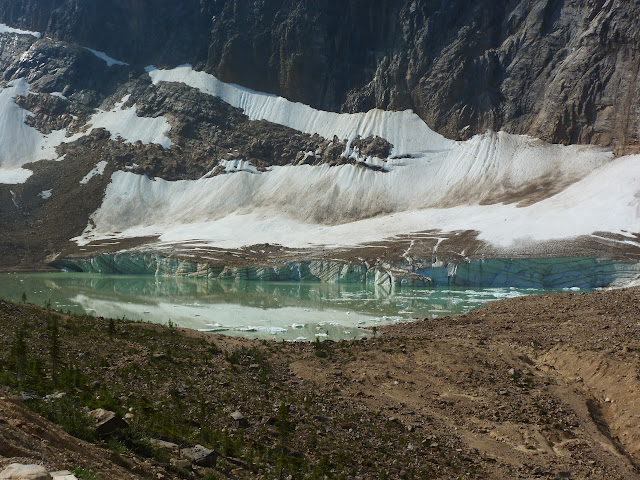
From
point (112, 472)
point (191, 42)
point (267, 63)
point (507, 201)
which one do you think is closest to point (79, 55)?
point (191, 42)

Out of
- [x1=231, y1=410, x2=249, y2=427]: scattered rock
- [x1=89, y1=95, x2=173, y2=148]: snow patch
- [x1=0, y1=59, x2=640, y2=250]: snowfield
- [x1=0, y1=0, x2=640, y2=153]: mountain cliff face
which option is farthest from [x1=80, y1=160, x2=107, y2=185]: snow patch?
[x1=231, y1=410, x2=249, y2=427]: scattered rock

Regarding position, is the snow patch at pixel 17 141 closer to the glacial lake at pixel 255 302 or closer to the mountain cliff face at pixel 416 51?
the mountain cliff face at pixel 416 51

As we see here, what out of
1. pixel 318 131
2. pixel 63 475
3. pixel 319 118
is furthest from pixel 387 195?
pixel 63 475

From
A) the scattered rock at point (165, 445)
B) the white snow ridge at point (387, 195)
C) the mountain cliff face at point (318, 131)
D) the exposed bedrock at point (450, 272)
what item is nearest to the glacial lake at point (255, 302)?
the exposed bedrock at point (450, 272)

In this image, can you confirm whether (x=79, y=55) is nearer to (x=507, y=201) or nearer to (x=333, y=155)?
(x=333, y=155)

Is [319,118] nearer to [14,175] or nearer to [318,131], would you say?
[318,131]

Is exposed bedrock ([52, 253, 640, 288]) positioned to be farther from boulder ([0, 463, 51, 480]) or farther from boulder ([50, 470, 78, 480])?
boulder ([0, 463, 51, 480])
